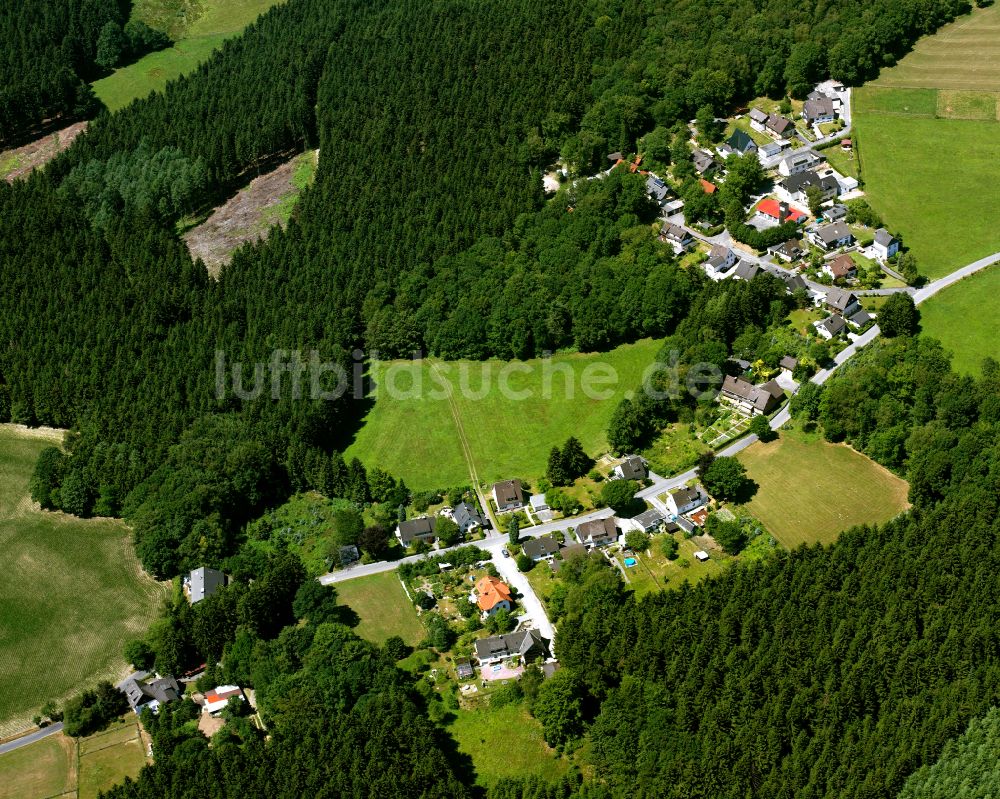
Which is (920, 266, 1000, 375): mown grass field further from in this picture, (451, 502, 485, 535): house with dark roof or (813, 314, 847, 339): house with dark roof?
(451, 502, 485, 535): house with dark roof

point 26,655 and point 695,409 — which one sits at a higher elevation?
point 26,655

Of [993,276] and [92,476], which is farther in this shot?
[993,276]

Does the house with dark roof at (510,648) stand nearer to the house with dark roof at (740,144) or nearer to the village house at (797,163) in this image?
the village house at (797,163)

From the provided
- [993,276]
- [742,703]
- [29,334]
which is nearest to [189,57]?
[29,334]

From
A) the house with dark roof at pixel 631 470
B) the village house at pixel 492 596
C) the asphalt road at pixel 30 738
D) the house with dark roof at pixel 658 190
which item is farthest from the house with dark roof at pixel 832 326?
the asphalt road at pixel 30 738

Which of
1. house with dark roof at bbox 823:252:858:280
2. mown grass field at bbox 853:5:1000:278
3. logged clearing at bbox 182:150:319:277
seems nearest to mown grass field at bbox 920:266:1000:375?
mown grass field at bbox 853:5:1000:278

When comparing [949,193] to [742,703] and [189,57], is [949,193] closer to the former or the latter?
[742,703]

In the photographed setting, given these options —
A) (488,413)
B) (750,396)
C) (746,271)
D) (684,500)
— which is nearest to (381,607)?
(488,413)
